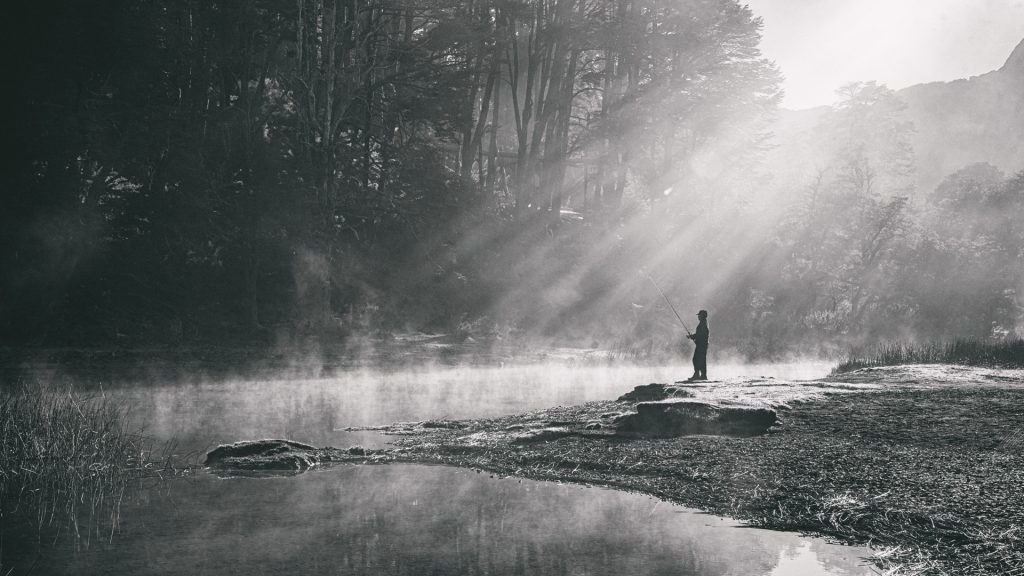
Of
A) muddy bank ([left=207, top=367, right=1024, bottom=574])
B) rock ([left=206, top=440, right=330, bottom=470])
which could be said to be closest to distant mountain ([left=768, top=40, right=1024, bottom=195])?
muddy bank ([left=207, top=367, right=1024, bottom=574])

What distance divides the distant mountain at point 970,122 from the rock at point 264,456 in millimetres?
136668

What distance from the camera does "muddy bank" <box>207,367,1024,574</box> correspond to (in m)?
8.18

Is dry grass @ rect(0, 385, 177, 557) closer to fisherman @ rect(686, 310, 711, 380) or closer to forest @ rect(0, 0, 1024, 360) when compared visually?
fisherman @ rect(686, 310, 711, 380)

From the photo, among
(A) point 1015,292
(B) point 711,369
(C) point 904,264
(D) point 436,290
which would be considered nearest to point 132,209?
(D) point 436,290

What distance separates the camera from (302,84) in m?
32.7

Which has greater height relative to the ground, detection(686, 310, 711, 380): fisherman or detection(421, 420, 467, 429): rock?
detection(686, 310, 711, 380): fisherman

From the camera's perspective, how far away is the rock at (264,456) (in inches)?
482

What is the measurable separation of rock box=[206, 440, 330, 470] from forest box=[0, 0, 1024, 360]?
15423mm

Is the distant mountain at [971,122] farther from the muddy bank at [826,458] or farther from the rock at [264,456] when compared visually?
the rock at [264,456]

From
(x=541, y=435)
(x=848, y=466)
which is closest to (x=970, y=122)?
(x=541, y=435)

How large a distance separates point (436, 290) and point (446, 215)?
3434mm

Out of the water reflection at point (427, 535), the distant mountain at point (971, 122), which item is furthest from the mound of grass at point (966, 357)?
the distant mountain at point (971, 122)

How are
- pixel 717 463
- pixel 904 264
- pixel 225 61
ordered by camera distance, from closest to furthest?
1. pixel 717 463
2. pixel 225 61
3. pixel 904 264

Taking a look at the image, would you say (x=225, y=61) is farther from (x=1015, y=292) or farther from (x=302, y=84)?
(x=1015, y=292)
